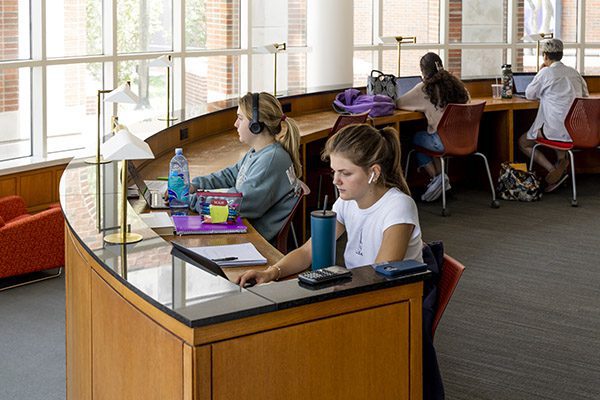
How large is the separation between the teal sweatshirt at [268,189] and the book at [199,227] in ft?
0.87

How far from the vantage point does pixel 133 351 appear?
223 cm

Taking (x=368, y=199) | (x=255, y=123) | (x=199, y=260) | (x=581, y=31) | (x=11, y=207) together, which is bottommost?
(x=11, y=207)

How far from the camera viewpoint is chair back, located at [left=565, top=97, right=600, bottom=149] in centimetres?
725

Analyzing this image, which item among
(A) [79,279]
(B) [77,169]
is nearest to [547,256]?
(B) [77,169]

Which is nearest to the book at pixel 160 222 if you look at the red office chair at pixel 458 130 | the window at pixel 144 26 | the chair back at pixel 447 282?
the chair back at pixel 447 282

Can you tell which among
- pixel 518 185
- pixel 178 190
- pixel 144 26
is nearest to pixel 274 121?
pixel 178 190

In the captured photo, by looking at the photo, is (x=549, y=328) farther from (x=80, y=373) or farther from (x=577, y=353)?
(x=80, y=373)

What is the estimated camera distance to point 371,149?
9.84 feet

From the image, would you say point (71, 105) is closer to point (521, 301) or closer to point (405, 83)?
point (405, 83)

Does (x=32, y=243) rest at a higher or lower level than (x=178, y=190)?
lower

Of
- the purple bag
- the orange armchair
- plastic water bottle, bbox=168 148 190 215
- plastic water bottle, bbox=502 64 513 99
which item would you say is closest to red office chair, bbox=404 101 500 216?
the purple bag

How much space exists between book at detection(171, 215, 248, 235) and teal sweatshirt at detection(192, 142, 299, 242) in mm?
A: 265

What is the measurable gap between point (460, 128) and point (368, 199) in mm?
4107

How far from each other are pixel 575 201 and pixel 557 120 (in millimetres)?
668
